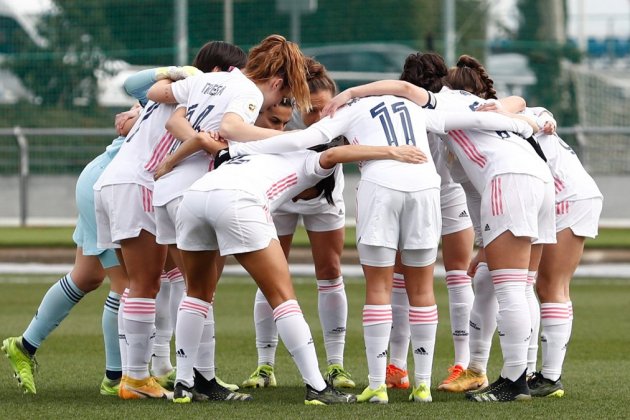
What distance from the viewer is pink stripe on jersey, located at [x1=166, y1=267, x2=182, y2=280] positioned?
812 centimetres

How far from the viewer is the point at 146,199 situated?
7.42m

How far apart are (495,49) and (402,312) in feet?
64.6

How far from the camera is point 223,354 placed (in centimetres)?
963

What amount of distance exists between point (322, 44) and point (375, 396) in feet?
67.6

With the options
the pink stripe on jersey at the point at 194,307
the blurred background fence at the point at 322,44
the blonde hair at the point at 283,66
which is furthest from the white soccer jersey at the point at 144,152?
the blurred background fence at the point at 322,44

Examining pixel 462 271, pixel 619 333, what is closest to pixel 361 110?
pixel 462 271

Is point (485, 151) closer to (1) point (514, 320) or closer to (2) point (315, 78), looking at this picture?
(1) point (514, 320)

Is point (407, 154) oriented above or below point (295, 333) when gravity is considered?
above

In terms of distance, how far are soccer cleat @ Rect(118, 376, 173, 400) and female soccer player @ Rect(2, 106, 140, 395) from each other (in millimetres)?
383

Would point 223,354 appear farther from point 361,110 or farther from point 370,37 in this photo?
point 370,37

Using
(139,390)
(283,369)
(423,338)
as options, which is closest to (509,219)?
(423,338)

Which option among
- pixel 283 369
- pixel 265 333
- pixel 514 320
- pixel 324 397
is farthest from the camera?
pixel 283 369

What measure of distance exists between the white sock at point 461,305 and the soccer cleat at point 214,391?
1.56 m

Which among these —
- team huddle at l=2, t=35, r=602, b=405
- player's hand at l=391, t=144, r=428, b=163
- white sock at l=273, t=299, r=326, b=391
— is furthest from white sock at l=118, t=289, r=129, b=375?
player's hand at l=391, t=144, r=428, b=163
